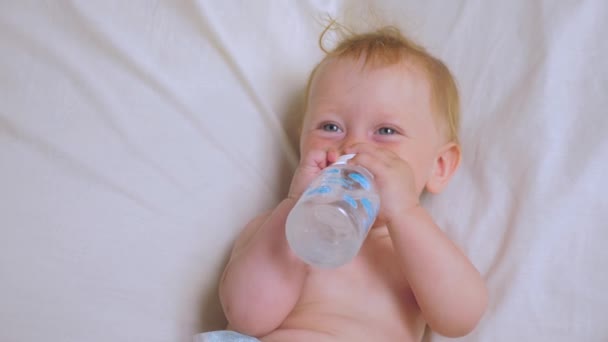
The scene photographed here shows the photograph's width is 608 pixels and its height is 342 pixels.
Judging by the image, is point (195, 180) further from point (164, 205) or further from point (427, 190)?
point (427, 190)

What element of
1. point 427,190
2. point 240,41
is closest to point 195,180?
point 240,41

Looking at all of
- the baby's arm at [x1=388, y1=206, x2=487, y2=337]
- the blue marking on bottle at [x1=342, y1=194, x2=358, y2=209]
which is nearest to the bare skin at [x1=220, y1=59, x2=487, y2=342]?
the baby's arm at [x1=388, y1=206, x2=487, y2=337]

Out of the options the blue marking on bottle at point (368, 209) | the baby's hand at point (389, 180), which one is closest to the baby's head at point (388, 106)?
the baby's hand at point (389, 180)

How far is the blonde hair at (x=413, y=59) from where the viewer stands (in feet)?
3.86

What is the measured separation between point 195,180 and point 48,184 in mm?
261

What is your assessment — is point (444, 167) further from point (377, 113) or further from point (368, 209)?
point (368, 209)

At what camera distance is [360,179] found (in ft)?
2.97

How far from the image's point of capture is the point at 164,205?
1.06 m

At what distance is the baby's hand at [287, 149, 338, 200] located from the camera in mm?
1033

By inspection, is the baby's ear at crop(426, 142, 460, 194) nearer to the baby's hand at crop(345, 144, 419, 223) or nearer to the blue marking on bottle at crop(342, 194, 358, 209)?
the baby's hand at crop(345, 144, 419, 223)

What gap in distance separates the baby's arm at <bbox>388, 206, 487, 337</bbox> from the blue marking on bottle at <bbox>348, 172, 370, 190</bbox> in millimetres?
96

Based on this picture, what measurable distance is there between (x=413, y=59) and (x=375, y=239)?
0.36 meters

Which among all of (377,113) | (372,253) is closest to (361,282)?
(372,253)

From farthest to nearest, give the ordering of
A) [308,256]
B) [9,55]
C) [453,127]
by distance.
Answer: [453,127] < [9,55] < [308,256]
